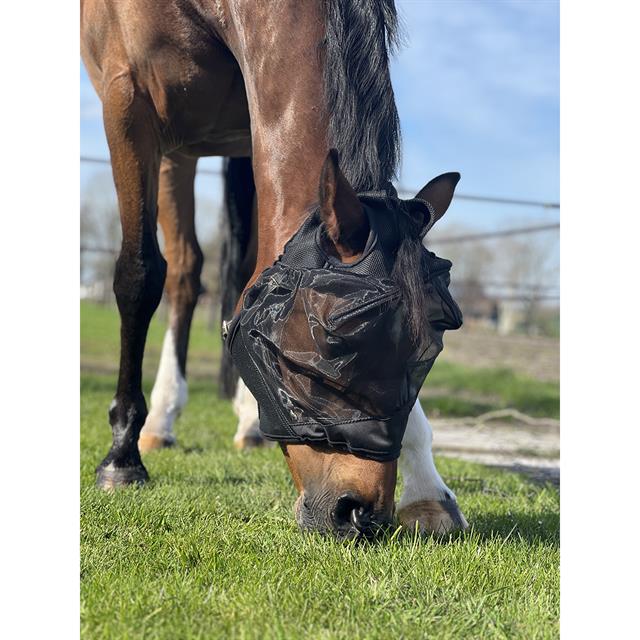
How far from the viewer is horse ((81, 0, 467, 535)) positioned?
6.86ft

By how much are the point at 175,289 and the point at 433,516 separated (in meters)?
2.71

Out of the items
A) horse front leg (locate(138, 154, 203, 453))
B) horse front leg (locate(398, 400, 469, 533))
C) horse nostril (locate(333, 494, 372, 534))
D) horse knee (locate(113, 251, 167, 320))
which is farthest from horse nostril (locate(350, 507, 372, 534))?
horse front leg (locate(138, 154, 203, 453))

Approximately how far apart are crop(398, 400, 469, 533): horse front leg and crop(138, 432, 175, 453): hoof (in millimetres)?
2160

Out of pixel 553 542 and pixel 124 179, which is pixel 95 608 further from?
pixel 124 179

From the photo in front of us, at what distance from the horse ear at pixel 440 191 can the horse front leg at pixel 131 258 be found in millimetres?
1434

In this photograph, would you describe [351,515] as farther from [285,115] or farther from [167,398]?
[167,398]

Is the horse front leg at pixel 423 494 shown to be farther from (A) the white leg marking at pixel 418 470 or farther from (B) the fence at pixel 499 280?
(B) the fence at pixel 499 280

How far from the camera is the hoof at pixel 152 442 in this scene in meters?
4.53

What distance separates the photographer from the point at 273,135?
2398 millimetres

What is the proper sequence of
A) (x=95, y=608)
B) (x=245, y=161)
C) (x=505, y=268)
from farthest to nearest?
(x=505, y=268)
(x=245, y=161)
(x=95, y=608)

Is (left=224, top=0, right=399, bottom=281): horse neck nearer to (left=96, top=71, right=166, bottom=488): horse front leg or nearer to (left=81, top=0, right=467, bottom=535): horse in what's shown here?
(left=81, top=0, right=467, bottom=535): horse

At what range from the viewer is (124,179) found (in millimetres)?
3330

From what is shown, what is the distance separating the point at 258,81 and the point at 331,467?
116 cm
